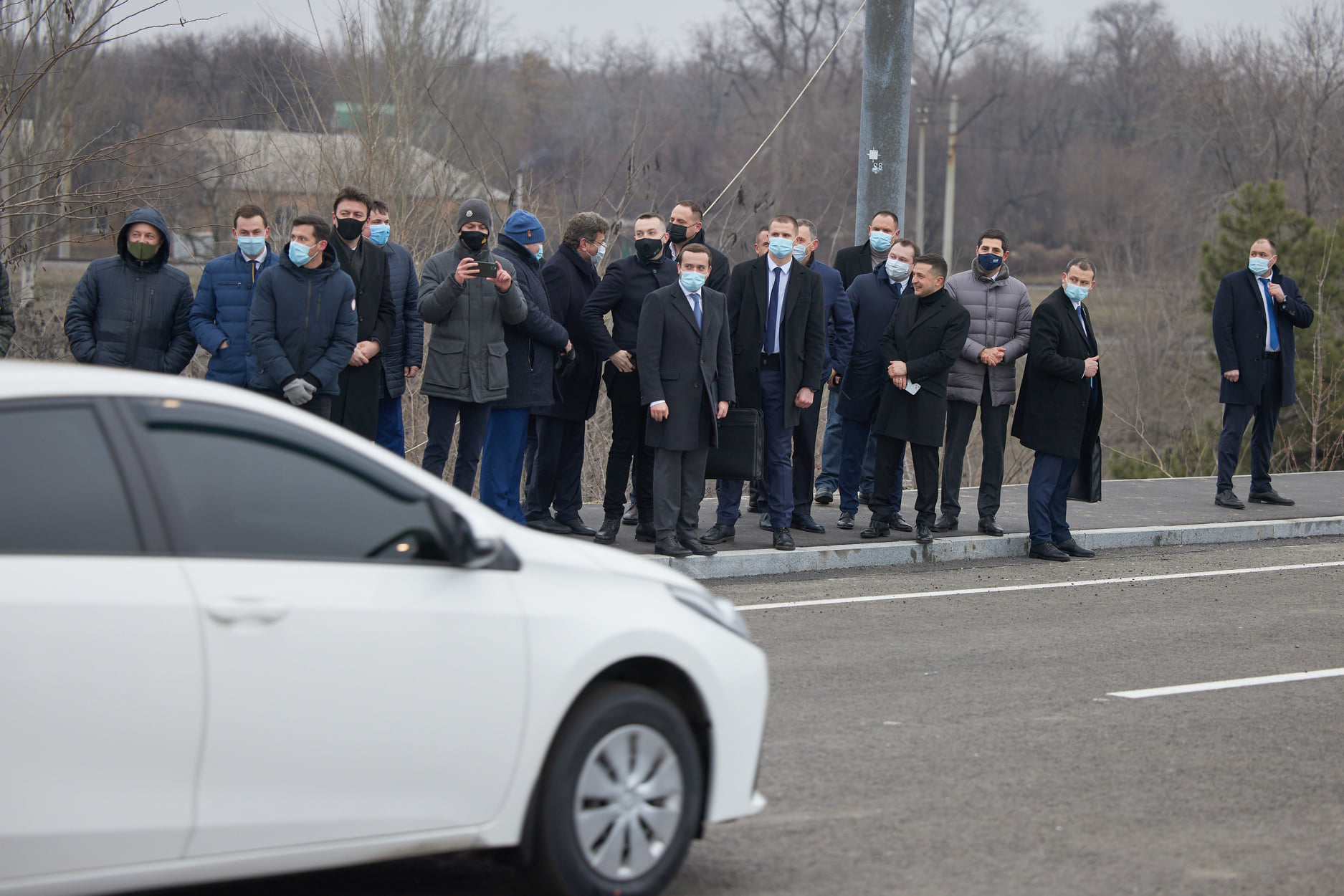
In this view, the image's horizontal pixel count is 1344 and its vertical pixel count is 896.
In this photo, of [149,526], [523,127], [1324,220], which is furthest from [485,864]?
[523,127]

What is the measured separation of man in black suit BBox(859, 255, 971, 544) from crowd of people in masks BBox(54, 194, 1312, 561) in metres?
0.02

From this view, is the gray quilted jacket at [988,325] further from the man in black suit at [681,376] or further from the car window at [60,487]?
the car window at [60,487]

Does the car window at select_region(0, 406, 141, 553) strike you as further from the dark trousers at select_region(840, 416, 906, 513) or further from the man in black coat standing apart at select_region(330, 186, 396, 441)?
the dark trousers at select_region(840, 416, 906, 513)

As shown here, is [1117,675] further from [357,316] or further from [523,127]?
[523,127]

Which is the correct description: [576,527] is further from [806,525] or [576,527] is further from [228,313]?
[228,313]

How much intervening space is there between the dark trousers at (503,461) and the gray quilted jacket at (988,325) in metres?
3.50

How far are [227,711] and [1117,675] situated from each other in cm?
519

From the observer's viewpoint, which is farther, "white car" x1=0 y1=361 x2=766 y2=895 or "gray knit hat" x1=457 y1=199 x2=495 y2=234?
"gray knit hat" x1=457 y1=199 x2=495 y2=234

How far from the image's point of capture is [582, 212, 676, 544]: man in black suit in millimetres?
10617

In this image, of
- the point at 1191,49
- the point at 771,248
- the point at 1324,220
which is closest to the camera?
the point at 771,248

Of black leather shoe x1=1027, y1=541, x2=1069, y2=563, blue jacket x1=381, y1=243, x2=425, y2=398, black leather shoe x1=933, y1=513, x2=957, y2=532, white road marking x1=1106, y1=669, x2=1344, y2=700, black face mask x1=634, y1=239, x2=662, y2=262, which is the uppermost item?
black face mask x1=634, y1=239, x2=662, y2=262

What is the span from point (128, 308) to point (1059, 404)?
21.6 ft

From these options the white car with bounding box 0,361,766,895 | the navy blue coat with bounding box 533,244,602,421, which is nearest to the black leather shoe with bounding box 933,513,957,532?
the navy blue coat with bounding box 533,244,602,421

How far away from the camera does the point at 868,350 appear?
39.7 feet
